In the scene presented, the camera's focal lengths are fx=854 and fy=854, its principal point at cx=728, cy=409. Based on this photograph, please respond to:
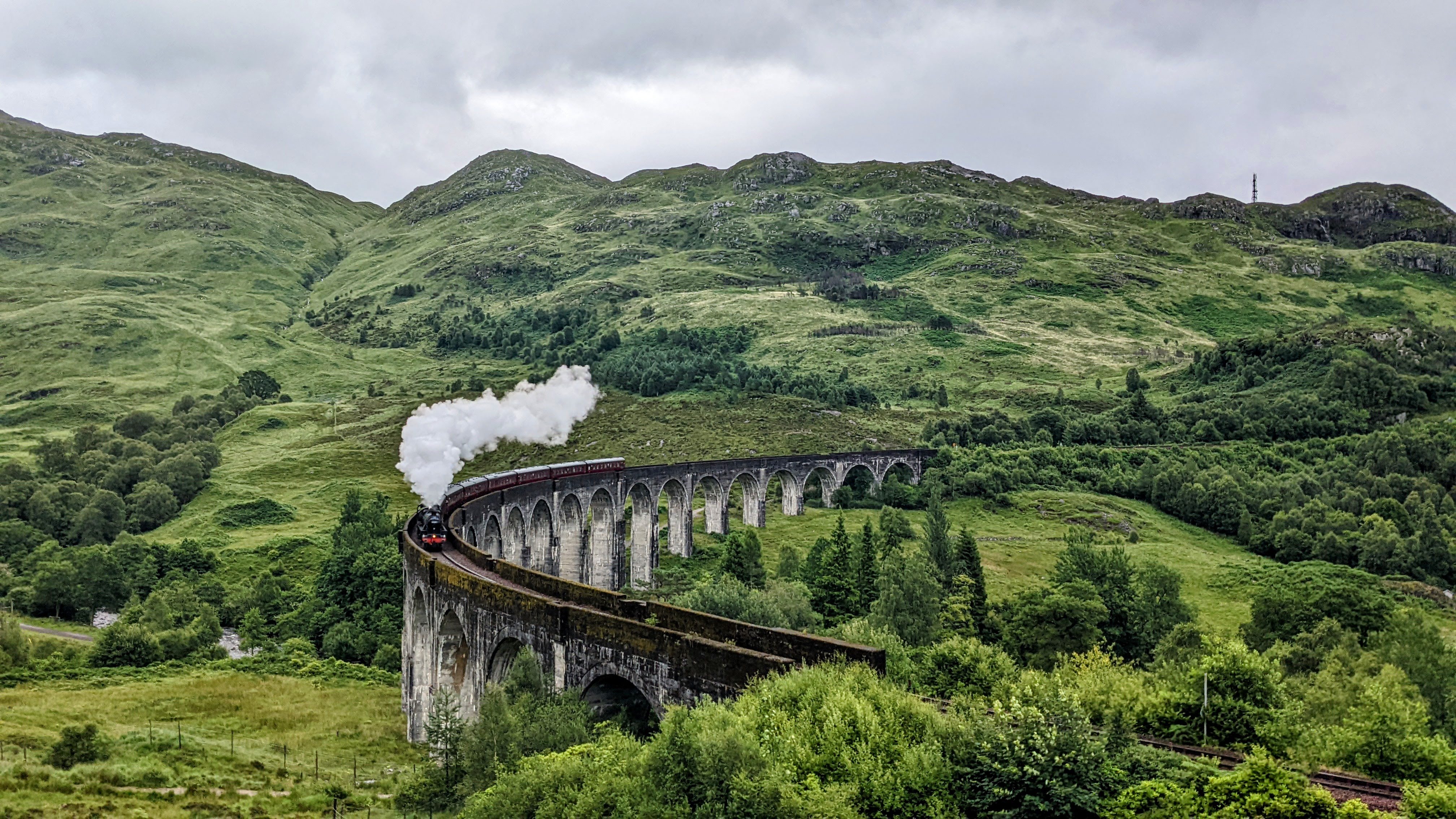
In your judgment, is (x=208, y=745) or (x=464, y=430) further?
(x=464, y=430)

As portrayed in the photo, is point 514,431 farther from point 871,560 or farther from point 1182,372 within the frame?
point 1182,372

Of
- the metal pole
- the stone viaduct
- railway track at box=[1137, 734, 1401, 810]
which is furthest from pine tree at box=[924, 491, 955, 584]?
railway track at box=[1137, 734, 1401, 810]

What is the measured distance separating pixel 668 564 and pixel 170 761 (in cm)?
4625

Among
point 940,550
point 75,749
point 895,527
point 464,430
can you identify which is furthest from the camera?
point 895,527

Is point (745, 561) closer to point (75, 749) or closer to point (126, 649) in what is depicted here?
point (126, 649)

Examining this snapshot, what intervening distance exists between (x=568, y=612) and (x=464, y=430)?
129 ft

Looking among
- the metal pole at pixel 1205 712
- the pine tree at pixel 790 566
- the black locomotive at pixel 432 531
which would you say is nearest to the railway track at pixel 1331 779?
the metal pole at pixel 1205 712

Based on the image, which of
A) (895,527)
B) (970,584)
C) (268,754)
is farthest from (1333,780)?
(895,527)

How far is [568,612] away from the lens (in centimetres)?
2669

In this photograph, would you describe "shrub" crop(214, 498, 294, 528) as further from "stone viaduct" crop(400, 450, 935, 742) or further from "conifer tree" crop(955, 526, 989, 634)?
"conifer tree" crop(955, 526, 989, 634)

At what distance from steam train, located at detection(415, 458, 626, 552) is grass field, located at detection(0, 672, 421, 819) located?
354 inches

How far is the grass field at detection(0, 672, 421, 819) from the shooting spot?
86.7 feet

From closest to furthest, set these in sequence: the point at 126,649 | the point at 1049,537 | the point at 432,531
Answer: the point at 432,531 → the point at 126,649 → the point at 1049,537

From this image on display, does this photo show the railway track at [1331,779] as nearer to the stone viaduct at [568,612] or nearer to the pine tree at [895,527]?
the stone viaduct at [568,612]
